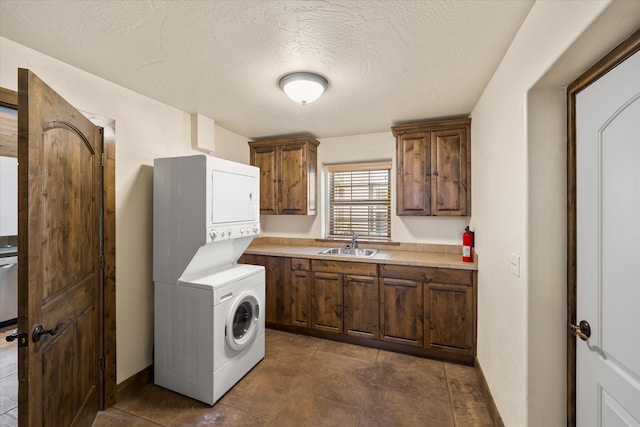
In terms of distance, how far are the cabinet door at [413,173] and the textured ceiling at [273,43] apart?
0.57 meters

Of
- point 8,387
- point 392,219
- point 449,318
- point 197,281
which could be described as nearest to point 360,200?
point 392,219

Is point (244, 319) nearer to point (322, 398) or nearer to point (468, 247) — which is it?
point (322, 398)

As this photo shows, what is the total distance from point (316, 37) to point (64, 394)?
7.67ft

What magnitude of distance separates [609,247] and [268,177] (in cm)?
317

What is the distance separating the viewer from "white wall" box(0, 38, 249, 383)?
76.3 inches

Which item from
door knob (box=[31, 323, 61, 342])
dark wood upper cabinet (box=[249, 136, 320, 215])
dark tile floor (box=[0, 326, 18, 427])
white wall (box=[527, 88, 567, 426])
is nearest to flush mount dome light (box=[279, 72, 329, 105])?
white wall (box=[527, 88, 567, 426])

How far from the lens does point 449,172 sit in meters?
2.79

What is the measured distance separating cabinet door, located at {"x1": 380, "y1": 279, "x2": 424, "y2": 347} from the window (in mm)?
889

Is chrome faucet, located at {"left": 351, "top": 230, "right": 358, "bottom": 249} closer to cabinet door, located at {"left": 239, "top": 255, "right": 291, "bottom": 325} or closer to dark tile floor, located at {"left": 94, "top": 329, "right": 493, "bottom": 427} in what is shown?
cabinet door, located at {"left": 239, "top": 255, "right": 291, "bottom": 325}

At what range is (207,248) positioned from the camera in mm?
2121

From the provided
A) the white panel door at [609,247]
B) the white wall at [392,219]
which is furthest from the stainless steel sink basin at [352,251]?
the white panel door at [609,247]

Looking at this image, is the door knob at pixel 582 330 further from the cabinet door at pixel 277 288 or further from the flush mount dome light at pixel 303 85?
the cabinet door at pixel 277 288

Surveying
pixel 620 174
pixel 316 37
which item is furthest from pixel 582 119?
pixel 316 37

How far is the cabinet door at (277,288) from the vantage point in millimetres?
3117
